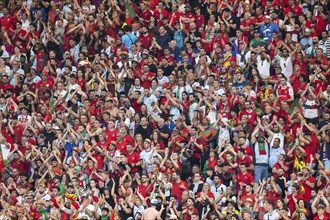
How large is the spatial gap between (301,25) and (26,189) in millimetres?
8383

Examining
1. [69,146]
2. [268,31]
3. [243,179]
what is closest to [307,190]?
[243,179]

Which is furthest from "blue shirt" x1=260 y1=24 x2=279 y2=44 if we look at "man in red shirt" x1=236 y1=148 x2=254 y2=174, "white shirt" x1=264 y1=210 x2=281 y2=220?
"white shirt" x1=264 y1=210 x2=281 y2=220

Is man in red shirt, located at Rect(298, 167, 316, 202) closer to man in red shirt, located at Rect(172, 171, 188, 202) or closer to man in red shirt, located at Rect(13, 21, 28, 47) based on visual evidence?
man in red shirt, located at Rect(172, 171, 188, 202)

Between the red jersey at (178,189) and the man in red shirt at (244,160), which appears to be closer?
the red jersey at (178,189)

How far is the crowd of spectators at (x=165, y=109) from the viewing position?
1201 inches

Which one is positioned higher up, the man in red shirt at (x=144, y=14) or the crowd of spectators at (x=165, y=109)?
the man in red shirt at (x=144, y=14)

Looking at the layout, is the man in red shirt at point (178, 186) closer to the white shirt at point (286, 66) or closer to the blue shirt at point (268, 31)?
the white shirt at point (286, 66)

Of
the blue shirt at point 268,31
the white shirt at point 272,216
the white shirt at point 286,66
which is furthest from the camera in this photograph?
the blue shirt at point 268,31

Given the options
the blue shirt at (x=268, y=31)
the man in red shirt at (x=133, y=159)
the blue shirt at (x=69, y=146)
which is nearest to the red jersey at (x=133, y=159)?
the man in red shirt at (x=133, y=159)

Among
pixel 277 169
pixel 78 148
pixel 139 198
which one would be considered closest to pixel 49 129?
pixel 78 148

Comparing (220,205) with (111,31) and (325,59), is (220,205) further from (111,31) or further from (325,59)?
(111,31)

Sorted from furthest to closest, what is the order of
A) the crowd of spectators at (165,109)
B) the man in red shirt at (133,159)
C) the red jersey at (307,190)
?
the man in red shirt at (133,159) → the crowd of spectators at (165,109) → the red jersey at (307,190)

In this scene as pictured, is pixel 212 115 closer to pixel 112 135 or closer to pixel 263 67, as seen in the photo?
pixel 263 67

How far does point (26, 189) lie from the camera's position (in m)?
32.1
